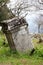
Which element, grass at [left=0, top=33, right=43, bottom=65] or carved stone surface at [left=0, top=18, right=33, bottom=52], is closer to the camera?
grass at [left=0, top=33, right=43, bottom=65]

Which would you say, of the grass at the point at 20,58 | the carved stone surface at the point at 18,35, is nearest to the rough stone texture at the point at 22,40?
the carved stone surface at the point at 18,35

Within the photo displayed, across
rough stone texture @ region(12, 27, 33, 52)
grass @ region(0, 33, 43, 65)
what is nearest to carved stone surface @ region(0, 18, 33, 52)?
rough stone texture @ region(12, 27, 33, 52)

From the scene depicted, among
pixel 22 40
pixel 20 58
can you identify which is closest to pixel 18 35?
pixel 22 40

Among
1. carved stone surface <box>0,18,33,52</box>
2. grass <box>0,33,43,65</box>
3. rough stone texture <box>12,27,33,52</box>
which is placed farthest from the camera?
rough stone texture <box>12,27,33,52</box>

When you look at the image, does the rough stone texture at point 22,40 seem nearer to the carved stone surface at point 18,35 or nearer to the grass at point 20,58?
the carved stone surface at point 18,35

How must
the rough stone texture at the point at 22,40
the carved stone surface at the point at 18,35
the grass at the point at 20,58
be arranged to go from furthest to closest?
the rough stone texture at the point at 22,40 → the carved stone surface at the point at 18,35 → the grass at the point at 20,58

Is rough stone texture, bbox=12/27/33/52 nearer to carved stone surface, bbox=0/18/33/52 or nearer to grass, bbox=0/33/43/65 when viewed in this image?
Answer: carved stone surface, bbox=0/18/33/52

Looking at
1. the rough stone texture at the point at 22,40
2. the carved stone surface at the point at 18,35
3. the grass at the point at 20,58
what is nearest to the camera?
the grass at the point at 20,58

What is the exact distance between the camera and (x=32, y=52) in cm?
1372

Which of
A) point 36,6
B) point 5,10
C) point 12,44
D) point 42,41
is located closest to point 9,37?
point 12,44

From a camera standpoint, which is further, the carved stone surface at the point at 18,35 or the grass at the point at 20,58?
the carved stone surface at the point at 18,35

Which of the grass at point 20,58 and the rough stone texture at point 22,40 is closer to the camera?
the grass at point 20,58

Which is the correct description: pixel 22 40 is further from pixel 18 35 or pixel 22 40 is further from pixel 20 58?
pixel 20 58

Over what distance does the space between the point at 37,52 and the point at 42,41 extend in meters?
5.46
